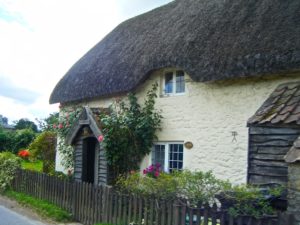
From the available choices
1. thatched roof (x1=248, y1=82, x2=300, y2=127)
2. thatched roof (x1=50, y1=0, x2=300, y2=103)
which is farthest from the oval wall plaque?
thatched roof (x1=248, y1=82, x2=300, y2=127)

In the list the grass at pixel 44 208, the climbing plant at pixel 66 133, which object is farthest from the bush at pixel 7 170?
the climbing plant at pixel 66 133

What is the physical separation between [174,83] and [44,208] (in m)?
5.31

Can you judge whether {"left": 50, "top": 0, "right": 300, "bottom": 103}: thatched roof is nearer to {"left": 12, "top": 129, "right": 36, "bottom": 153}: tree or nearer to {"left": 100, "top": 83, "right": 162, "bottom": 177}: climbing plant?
{"left": 100, "top": 83, "right": 162, "bottom": 177}: climbing plant

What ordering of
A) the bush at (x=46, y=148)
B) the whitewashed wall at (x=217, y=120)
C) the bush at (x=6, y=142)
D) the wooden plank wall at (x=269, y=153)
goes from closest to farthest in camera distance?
the wooden plank wall at (x=269, y=153), the whitewashed wall at (x=217, y=120), the bush at (x=46, y=148), the bush at (x=6, y=142)

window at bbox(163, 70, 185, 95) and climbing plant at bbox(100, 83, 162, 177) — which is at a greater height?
window at bbox(163, 70, 185, 95)

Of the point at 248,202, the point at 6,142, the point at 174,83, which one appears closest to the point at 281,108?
the point at 248,202

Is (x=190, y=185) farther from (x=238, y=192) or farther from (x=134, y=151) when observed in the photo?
(x=134, y=151)

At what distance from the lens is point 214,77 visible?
9.77m

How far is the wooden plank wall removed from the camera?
779 cm

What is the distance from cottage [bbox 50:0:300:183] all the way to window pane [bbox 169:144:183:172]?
0.10 ft

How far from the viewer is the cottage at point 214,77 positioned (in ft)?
28.0

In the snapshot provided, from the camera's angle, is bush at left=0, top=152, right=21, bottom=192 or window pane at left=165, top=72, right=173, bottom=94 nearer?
window pane at left=165, top=72, right=173, bottom=94

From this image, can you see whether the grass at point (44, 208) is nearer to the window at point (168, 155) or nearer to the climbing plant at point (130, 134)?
the climbing plant at point (130, 134)

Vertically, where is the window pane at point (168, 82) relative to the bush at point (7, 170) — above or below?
above
